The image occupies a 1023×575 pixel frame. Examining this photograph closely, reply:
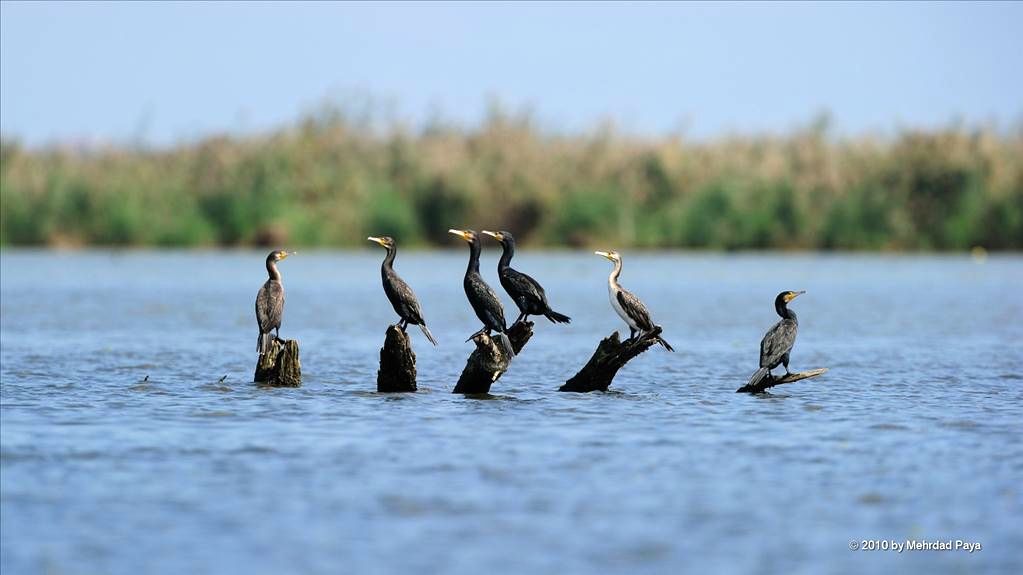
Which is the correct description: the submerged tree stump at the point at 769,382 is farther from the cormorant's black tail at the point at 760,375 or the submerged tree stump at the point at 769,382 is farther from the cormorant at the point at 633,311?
the cormorant at the point at 633,311

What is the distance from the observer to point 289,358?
52.3 feet

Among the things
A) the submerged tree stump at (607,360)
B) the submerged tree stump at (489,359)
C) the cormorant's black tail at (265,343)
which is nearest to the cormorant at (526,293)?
the submerged tree stump at (489,359)

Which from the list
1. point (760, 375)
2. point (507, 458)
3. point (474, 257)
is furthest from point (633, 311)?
point (507, 458)

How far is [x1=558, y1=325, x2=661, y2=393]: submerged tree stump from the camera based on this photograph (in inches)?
599

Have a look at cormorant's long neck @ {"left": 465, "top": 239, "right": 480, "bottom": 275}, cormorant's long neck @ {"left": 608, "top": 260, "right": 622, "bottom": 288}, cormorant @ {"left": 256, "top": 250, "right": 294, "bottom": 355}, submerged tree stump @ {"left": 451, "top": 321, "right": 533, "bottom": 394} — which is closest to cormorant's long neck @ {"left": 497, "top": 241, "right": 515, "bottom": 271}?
cormorant's long neck @ {"left": 465, "top": 239, "right": 480, "bottom": 275}

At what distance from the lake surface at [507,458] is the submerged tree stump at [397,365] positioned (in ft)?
0.68

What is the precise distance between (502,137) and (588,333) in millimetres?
27873

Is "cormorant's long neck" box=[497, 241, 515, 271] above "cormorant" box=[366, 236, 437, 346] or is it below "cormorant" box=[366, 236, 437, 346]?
above

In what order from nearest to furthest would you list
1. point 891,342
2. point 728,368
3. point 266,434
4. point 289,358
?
point 266,434, point 289,358, point 728,368, point 891,342

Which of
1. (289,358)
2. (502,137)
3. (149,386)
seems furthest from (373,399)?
(502,137)

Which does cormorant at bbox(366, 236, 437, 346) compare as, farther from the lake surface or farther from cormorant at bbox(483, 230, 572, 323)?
cormorant at bbox(483, 230, 572, 323)

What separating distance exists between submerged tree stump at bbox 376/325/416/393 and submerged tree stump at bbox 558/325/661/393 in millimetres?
Answer: 1495

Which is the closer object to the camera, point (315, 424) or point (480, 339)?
point (315, 424)

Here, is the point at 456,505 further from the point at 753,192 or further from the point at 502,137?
the point at 502,137
